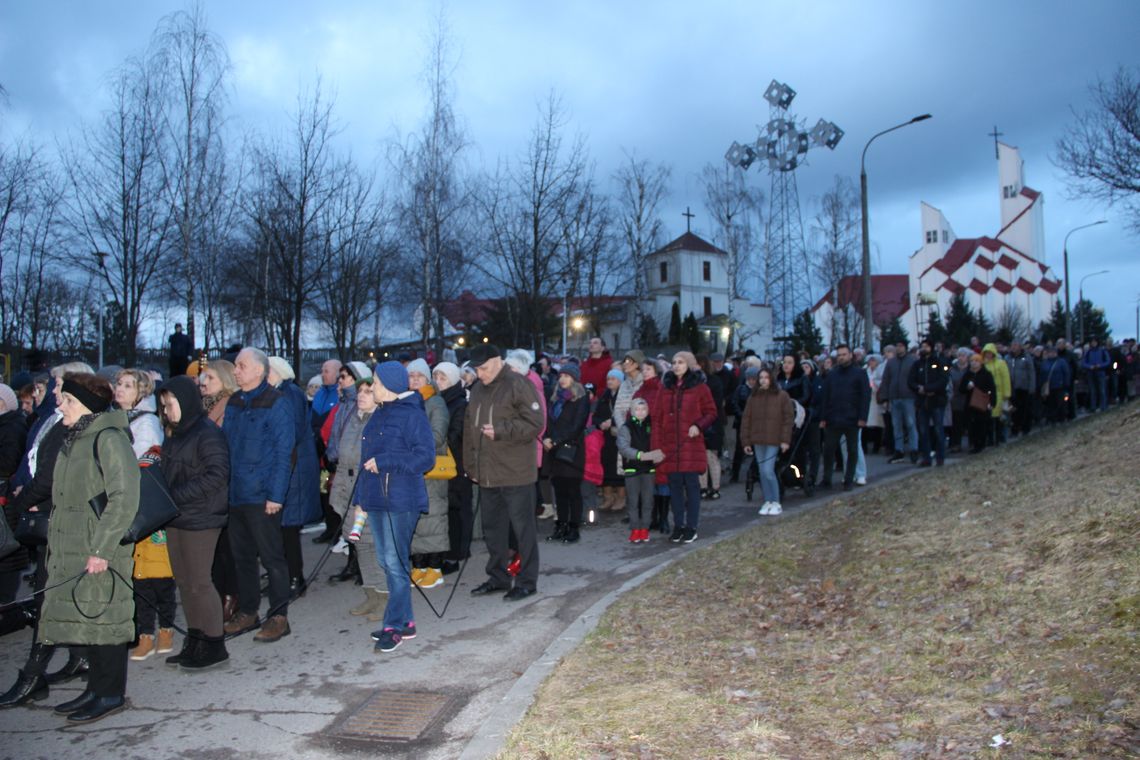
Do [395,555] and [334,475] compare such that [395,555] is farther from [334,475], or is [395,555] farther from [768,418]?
[768,418]

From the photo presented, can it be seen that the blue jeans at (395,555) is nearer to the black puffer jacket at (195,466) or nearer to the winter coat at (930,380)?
the black puffer jacket at (195,466)

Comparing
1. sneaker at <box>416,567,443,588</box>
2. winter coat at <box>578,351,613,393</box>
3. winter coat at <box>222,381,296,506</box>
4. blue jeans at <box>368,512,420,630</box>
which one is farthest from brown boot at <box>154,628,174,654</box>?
winter coat at <box>578,351,613,393</box>

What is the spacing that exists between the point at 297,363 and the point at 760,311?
65069 millimetres

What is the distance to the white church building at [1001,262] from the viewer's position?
303 ft

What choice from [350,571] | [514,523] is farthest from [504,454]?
[350,571]

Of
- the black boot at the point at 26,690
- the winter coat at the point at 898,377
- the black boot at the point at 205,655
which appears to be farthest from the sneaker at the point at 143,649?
the winter coat at the point at 898,377

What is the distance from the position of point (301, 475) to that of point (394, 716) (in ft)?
9.55

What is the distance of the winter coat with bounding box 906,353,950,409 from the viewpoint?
46.5ft

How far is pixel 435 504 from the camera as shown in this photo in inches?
325

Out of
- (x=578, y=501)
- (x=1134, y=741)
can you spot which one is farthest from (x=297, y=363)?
(x=1134, y=741)

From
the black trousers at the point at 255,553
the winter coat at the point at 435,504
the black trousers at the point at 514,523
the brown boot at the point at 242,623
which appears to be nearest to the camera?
the black trousers at the point at 255,553

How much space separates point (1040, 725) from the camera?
13.9 feet

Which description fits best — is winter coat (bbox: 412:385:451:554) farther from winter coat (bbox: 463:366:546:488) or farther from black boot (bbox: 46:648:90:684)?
black boot (bbox: 46:648:90:684)

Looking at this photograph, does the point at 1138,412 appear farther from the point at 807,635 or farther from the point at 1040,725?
the point at 1040,725
